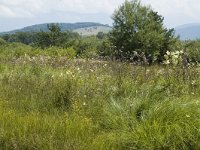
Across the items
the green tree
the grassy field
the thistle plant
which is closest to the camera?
the grassy field

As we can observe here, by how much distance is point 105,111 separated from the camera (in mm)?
5695

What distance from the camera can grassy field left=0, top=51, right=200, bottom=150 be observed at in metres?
4.83

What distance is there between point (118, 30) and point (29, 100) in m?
40.7

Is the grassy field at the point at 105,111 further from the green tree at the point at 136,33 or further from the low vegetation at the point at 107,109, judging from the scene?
the green tree at the point at 136,33

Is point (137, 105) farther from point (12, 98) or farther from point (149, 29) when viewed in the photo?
point (149, 29)

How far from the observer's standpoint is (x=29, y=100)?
22.5 ft

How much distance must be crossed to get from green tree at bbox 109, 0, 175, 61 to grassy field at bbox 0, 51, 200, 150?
37.4 meters

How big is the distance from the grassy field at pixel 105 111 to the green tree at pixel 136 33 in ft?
123

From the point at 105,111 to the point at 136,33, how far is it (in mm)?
41994

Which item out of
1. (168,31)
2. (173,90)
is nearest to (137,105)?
(173,90)

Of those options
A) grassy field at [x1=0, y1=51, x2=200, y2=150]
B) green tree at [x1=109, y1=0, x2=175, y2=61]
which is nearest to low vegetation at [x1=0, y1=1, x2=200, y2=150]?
grassy field at [x1=0, y1=51, x2=200, y2=150]

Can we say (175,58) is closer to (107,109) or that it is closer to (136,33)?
(107,109)

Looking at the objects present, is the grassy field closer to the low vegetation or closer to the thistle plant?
the low vegetation

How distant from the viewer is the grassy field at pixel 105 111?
4.83 meters
